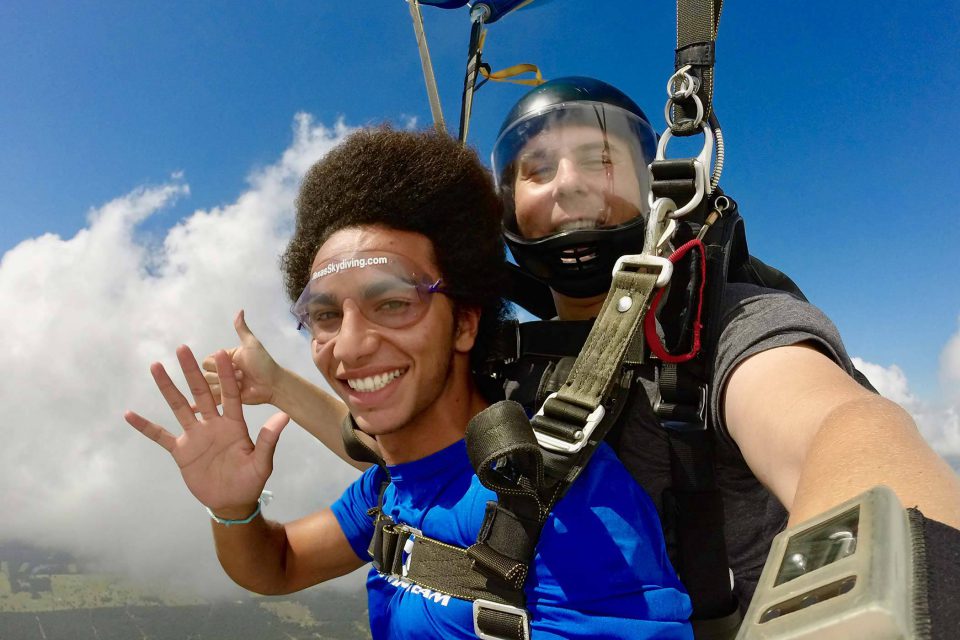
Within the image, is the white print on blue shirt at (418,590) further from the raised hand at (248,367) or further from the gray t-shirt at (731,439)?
the raised hand at (248,367)

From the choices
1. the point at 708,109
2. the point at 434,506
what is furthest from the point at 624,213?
the point at 434,506

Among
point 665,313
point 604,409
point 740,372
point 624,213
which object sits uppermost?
point 624,213

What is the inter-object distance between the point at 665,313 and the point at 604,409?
1.21 ft

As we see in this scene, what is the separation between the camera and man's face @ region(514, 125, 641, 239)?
7.16 ft

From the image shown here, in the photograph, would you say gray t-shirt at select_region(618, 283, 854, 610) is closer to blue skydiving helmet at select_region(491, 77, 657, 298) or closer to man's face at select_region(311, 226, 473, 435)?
blue skydiving helmet at select_region(491, 77, 657, 298)

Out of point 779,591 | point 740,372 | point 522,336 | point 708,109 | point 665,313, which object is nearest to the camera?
point 779,591

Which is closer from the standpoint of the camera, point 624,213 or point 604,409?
point 604,409

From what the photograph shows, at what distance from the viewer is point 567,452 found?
1409 millimetres

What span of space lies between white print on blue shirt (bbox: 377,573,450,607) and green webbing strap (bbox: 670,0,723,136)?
5.45 feet

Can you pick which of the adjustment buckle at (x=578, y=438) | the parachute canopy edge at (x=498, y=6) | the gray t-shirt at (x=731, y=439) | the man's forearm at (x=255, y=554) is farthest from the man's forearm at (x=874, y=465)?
the parachute canopy edge at (x=498, y=6)

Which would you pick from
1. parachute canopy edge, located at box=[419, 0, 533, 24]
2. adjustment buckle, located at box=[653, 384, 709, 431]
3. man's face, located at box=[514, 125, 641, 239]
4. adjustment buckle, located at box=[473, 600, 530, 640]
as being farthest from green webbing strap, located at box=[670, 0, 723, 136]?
parachute canopy edge, located at box=[419, 0, 533, 24]

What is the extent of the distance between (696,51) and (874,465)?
1534 millimetres

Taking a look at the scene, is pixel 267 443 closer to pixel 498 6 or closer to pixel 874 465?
pixel 874 465

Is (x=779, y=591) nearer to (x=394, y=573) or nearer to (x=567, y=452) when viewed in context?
(x=567, y=452)
